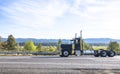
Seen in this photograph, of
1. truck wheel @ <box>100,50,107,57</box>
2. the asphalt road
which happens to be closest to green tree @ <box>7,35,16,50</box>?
truck wheel @ <box>100,50,107,57</box>

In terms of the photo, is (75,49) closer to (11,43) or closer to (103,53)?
(103,53)

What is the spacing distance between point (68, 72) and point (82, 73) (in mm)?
762

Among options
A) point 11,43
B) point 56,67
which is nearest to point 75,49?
point 56,67

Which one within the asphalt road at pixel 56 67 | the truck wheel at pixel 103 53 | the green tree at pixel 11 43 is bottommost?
the asphalt road at pixel 56 67

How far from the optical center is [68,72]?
18.5 meters

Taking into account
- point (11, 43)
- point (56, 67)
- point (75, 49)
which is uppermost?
point (11, 43)

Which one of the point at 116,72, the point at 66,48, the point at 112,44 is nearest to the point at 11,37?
the point at 112,44

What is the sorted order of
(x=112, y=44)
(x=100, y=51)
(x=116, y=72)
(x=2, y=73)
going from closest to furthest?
(x=2, y=73) → (x=116, y=72) → (x=100, y=51) → (x=112, y=44)

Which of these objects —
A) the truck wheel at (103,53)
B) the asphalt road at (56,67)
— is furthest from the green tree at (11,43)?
the asphalt road at (56,67)

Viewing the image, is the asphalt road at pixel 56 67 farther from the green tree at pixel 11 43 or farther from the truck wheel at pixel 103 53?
the green tree at pixel 11 43

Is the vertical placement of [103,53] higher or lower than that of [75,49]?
lower

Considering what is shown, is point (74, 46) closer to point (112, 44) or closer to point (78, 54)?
point (78, 54)

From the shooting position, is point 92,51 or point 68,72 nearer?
point 68,72

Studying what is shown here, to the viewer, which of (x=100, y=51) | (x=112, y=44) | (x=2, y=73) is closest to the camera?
(x=2, y=73)
